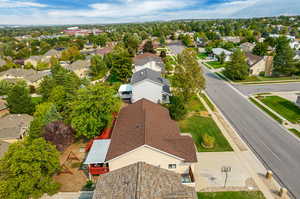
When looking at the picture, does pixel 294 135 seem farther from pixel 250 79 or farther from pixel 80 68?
pixel 80 68

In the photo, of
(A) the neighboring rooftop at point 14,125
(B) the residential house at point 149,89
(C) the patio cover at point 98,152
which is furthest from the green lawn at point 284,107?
(A) the neighboring rooftop at point 14,125

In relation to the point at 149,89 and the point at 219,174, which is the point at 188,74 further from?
the point at 219,174

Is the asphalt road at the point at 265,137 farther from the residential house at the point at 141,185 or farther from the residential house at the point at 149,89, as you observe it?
the residential house at the point at 141,185

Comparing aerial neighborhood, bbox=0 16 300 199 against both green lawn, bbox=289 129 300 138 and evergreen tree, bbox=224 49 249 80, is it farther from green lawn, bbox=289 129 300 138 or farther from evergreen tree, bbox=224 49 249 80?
evergreen tree, bbox=224 49 249 80

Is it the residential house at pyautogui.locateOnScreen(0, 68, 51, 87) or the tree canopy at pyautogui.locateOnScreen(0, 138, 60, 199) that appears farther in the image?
the residential house at pyautogui.locateOnScreen(0, 68, 51, 87)

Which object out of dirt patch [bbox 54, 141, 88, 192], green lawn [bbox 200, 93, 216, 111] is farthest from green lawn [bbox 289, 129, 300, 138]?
dirt patch [bbox 54, 141, 88, 192]

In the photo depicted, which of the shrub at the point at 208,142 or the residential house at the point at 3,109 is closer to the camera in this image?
the shrub at the point at 208,142
